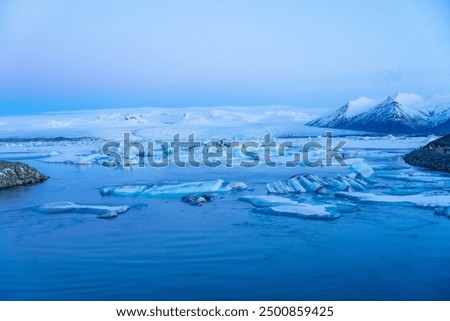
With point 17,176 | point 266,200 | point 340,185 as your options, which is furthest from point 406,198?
point 17,176

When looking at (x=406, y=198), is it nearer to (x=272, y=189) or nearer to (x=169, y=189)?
(x=272, y=189)

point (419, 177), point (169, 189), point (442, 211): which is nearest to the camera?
point (442, 211)

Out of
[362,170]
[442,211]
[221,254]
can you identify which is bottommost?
[221,254]

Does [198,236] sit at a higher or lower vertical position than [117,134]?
lower

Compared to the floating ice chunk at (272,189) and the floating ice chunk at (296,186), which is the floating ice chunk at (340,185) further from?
the floating ice chunk at (272,189)

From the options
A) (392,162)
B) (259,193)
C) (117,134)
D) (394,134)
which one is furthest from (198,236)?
(394,134)
